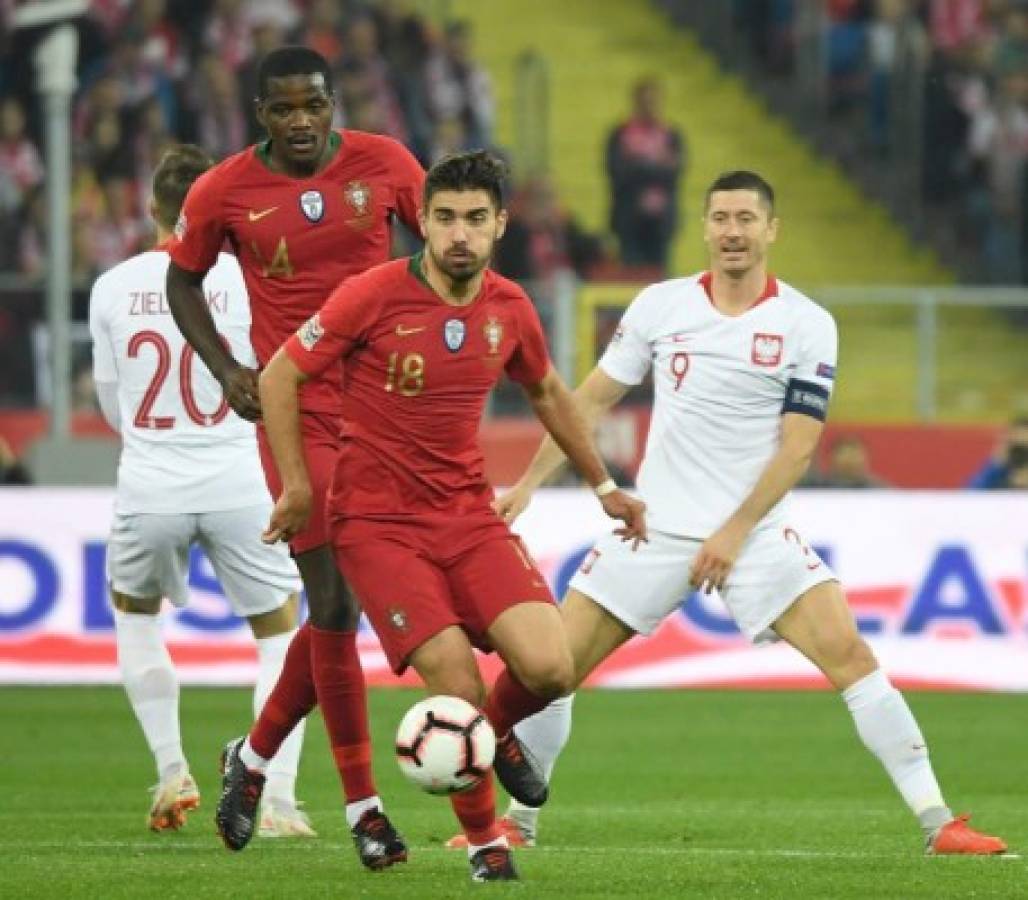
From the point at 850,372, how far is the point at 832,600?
13.0 metres

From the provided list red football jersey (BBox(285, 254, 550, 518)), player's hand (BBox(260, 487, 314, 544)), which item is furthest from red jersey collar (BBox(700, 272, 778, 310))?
player's hand (BBox(260, 487, 314, 544))

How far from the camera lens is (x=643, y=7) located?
29266 millimetres

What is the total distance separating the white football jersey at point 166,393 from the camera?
11156 mm

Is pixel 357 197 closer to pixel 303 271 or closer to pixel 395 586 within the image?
pixel 303 271

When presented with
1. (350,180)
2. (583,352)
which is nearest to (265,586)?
(350,180)

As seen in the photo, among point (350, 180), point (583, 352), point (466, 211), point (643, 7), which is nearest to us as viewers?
point (466, 211)

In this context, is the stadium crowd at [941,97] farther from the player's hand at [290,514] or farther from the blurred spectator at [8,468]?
the player's hand at [290,514]

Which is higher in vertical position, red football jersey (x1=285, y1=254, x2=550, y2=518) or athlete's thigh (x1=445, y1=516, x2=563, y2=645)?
red football jersey (x1=285, y1=254, x2=550, y2=518)

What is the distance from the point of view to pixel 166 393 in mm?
11266

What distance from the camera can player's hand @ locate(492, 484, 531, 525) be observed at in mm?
10040

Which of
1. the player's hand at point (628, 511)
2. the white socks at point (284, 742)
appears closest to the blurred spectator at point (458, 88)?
the white socks at point (284, 742)

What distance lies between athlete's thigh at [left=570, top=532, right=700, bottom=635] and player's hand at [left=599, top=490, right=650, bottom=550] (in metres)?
0.41

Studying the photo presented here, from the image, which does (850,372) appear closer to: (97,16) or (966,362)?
(966,362)

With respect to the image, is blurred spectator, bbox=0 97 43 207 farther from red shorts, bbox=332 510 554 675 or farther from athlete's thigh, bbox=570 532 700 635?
red shorts, bbox=332 510 554 675
